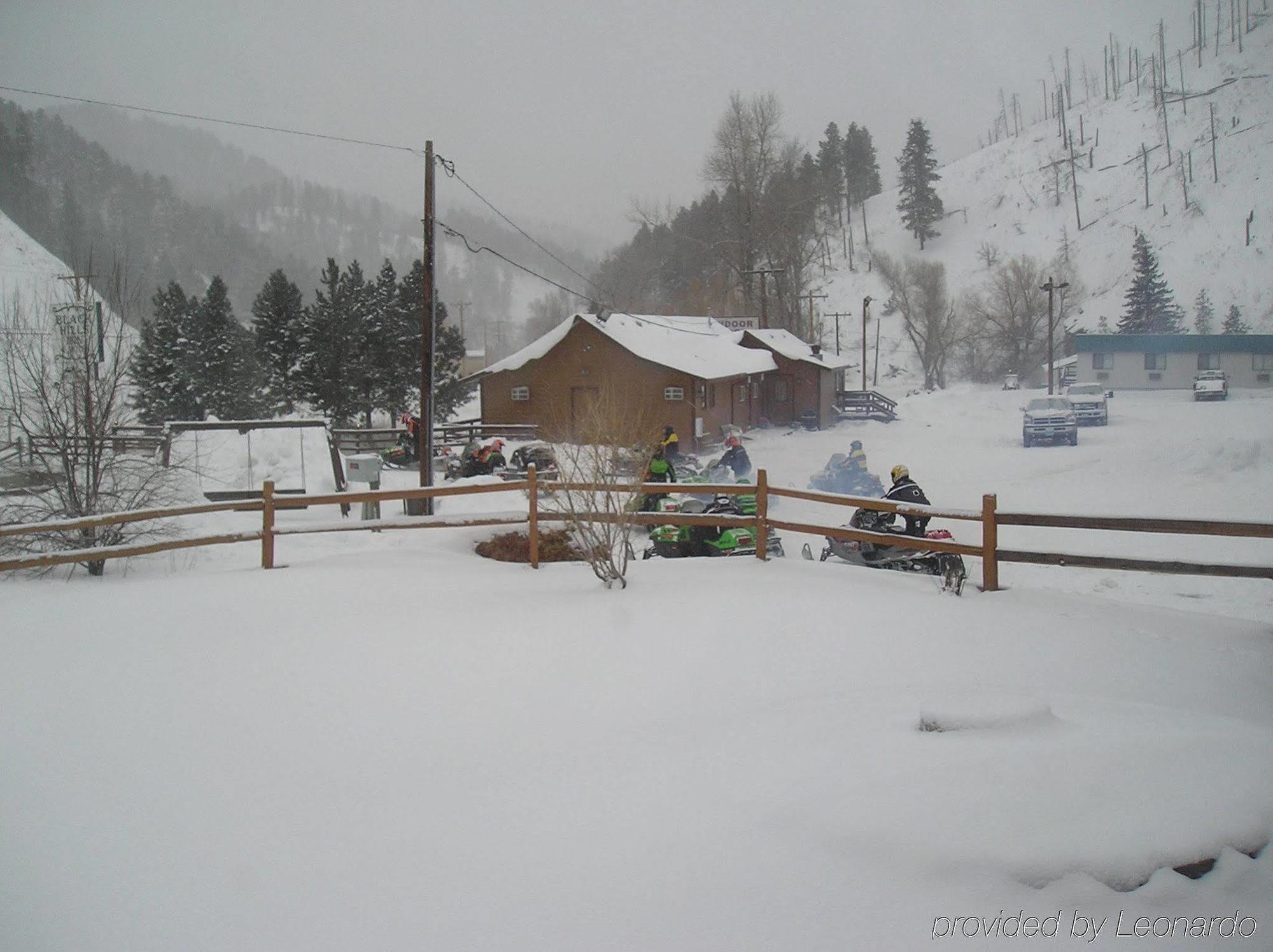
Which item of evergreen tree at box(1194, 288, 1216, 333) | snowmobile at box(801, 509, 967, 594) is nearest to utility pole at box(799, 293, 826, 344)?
evergreen tree at box(1194, 288, 1216, 333)

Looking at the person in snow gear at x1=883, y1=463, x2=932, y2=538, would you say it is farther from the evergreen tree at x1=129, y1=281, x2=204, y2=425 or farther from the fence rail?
the evergreen tree at x1=129, y1=281, x2=204, y2=425

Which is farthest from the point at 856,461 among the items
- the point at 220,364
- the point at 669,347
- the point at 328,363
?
the point at 220,364

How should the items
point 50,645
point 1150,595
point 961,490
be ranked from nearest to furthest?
point 50,645 < point 1150,595 < point 961,490

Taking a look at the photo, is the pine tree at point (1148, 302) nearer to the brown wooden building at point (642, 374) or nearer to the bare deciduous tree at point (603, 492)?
the brown wooden building at point (642, 374)

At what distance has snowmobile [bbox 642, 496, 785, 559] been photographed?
9.40 meters

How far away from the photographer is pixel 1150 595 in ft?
31.8

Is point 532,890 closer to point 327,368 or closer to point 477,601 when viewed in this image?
point 477,601

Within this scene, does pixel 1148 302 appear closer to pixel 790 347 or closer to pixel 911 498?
pixel 911 498

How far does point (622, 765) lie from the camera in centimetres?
385

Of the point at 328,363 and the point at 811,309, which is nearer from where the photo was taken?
the point at 328,363

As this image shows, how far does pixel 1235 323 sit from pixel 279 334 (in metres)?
29.1

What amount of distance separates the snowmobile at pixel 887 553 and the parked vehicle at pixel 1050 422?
7.04 m

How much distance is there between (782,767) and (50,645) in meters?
5.07

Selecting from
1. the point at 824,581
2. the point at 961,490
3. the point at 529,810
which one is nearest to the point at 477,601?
the point at 824,581
